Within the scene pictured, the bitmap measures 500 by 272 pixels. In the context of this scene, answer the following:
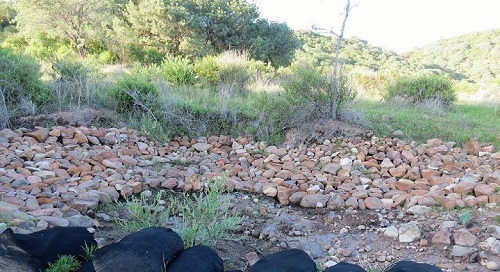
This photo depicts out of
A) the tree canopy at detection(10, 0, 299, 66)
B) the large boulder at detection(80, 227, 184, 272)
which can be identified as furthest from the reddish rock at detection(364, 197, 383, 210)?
the tree canopy at detection(10, 0, 299, 66)

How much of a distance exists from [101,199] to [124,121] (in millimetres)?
2568

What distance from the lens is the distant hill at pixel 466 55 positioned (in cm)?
2497

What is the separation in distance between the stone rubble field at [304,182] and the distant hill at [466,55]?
849 inches

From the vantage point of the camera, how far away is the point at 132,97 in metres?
6.15

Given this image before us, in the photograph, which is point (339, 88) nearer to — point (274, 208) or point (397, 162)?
point (397, 162)

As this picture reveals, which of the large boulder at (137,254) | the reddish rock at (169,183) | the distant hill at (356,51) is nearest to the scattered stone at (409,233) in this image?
the large boulder at (137,254)

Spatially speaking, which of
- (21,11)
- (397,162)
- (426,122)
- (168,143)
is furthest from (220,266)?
(21,11)

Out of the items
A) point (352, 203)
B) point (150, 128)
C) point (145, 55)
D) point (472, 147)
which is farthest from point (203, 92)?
point (145, 55)

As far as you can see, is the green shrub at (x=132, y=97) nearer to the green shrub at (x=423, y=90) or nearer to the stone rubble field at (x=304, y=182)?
the stone rubble field at (x=304, y=182)

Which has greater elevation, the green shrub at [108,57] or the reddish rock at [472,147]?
the reddish rock at [472,147]

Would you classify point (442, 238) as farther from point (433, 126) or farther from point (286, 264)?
point (433, 126)

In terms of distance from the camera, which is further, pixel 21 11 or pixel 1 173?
pixel 21 11

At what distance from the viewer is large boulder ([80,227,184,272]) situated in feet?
6.94

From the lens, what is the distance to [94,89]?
20.6 feet
